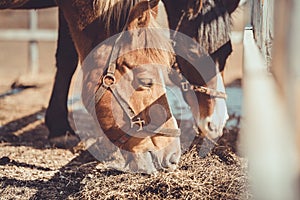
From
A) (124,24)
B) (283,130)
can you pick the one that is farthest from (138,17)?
(283,130)

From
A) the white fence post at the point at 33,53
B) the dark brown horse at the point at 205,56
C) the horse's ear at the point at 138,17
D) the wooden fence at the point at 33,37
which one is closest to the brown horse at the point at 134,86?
the horse's ear at the point at 138,17

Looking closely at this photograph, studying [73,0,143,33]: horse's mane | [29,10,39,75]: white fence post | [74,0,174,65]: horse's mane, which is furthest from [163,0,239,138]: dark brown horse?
[29,10,39,75]: white fence post

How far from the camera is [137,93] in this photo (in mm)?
2656

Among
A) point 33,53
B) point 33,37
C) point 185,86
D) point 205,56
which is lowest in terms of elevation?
point 33,53

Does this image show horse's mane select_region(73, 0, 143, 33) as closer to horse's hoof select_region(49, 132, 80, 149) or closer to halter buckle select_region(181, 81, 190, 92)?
halter buckle select_region(181, 81, 190, 92)

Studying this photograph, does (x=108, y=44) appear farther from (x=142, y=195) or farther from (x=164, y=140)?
(x=142, y=195)

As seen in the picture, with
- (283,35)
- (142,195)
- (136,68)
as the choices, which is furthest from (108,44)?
(283,35)

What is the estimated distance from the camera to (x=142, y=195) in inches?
89.6

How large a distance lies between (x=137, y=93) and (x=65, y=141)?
129 cm

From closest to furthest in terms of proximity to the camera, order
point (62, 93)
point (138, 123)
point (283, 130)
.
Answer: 1. point (283, 130)
2. point (138, 123)
3. point (62, 93)

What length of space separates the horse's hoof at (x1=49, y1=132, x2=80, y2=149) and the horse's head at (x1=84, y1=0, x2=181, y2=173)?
105cm

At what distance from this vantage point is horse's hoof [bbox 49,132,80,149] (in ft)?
12.2

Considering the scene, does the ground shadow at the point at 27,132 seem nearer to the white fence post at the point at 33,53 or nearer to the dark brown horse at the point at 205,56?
the dark brown horse at the point at 205,56

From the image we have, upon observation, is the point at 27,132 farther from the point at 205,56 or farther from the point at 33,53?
the point at 33,53
